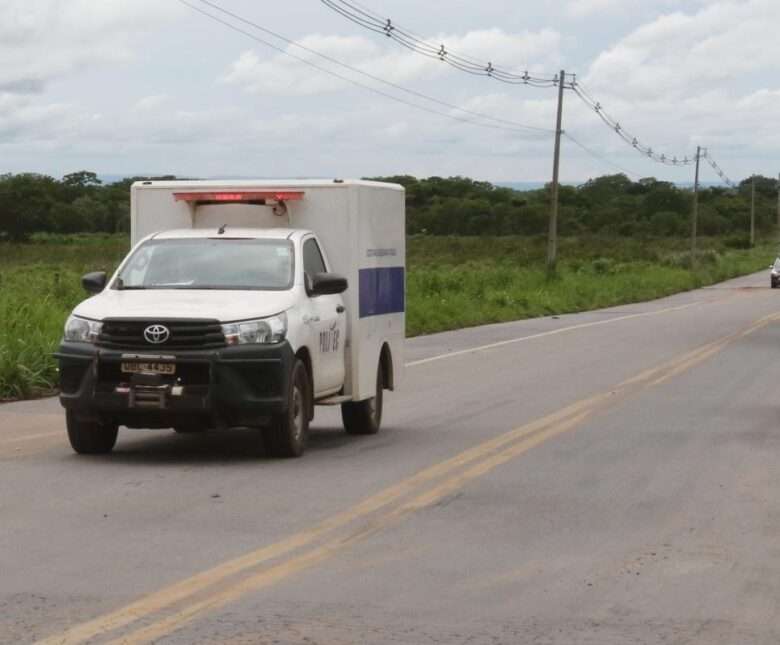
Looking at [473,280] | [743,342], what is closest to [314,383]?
[743,342]

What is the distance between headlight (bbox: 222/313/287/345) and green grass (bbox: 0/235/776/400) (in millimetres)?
6564

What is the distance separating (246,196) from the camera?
561 inches

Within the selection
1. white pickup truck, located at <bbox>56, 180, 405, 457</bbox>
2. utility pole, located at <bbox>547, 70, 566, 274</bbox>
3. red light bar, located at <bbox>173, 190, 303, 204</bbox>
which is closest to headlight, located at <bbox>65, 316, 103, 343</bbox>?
white pickup truck, located at <bbox>56, 180, 405, 457</bbox>

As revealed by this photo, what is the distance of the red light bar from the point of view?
14195 mm

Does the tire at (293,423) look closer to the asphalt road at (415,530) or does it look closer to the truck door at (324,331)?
the asphalt road at (415,530)

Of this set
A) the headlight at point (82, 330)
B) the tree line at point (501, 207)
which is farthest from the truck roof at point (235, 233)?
the tree line at point (501, 207)

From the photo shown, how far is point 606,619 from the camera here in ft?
24.7

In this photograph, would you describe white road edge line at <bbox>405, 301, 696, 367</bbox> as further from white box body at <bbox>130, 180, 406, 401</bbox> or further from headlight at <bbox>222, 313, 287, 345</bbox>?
headlight at <bbox>222, 313, 287, 345</bbox>

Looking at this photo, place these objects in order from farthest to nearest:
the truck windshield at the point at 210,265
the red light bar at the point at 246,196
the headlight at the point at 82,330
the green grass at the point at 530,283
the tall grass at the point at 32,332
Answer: the green grass at the point at 530,283
the tall grass at the point at 32,332
the red light bar at the point at 246,196
the truck windshield at the point at 210,265
the headlight at the point at 82,330

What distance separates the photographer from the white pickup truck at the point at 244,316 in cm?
1237

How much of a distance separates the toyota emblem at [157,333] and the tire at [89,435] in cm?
81

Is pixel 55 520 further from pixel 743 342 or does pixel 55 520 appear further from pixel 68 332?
pixel 743 342

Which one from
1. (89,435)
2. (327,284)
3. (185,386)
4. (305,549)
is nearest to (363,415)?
(327,284)

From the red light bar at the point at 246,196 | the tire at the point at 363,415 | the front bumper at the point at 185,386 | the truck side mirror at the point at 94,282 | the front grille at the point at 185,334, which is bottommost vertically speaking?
the tire at the point at 363,415
